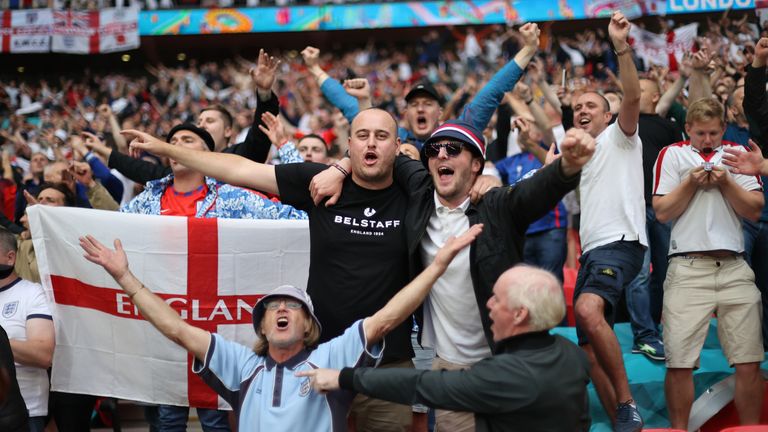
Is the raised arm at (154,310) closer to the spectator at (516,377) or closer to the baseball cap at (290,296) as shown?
the baseball cap at (290,296)

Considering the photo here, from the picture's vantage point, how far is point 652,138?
6156 millimetres

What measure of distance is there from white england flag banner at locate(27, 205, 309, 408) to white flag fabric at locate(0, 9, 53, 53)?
15.9 metres

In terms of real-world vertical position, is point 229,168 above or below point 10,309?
above

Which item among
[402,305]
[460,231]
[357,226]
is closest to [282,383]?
[402,305]

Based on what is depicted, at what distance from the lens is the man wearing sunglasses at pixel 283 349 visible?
11.9 ft

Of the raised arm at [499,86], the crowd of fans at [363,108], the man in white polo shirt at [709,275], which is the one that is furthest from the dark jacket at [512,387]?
the raised arm at [499,86]

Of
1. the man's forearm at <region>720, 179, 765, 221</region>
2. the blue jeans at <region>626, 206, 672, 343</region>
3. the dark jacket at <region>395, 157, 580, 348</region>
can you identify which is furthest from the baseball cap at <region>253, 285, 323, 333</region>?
the blue jeans at <region>626, 206, 672, 343</region>

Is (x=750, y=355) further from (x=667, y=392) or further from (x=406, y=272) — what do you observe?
(x=406, y=272)

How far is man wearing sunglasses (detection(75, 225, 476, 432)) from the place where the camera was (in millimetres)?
3617

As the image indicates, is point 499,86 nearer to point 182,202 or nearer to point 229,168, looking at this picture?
point 229,168

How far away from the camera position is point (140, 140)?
4.10m

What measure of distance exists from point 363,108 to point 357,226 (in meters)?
1.82

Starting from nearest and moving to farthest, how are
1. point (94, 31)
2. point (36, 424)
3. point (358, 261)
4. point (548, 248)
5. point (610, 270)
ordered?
point (358, 261)
point (610, 270)
point (36, 424)
point (548, 248)
point (94, 31)

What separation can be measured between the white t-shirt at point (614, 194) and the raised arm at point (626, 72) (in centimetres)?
8
